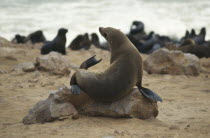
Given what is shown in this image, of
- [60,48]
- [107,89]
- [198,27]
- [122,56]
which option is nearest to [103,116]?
[107,89]

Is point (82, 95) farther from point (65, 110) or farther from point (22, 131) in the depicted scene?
point (22, 131)

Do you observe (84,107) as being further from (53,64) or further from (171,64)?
(171,64)

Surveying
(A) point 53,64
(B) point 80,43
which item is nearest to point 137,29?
(B) point 80,43

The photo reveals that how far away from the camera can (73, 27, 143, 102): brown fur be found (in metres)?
5.05

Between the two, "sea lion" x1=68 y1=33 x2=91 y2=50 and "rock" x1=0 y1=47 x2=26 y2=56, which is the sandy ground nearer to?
"rock" x1=0 y1=47 x2=26 y2=56

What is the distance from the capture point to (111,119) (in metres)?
5.08

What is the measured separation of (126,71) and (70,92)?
0.70 meters

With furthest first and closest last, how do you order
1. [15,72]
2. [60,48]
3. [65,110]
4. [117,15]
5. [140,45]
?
[117,15] → [140,45] → [60,48] → [15,72] → [65,110]

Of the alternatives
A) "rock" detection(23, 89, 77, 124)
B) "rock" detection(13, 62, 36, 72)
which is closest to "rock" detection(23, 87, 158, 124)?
"rock" detection(23, 89, 77, 124)

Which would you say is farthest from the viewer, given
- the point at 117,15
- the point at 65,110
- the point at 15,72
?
the point at 117,15

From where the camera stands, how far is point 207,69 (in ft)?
34.1

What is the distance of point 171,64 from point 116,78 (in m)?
4.32

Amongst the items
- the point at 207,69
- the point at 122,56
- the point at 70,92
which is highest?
the point at 122,56

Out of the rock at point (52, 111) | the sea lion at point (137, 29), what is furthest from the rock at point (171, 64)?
the sea lion at point (137, 29)
